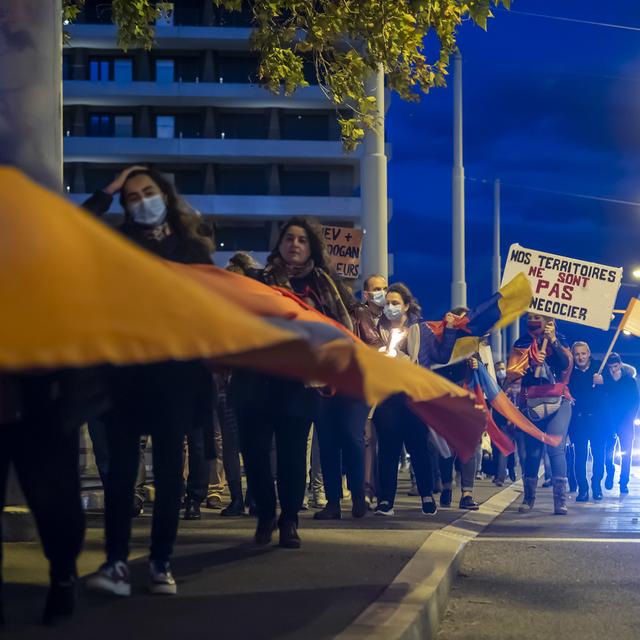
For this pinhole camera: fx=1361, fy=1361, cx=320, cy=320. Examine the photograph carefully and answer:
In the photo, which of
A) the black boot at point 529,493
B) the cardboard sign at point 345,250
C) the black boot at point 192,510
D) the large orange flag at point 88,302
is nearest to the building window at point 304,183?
the cardboard sign at point 345,250

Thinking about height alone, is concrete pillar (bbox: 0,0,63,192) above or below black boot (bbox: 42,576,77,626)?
above

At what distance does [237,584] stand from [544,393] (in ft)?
23.0

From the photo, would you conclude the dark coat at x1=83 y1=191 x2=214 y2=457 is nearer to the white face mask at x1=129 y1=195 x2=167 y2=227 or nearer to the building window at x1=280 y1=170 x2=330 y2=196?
the white face mask at x1=129 y1=195 x2=167 y2=227

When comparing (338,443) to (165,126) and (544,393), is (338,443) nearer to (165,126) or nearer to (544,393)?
(544,393)

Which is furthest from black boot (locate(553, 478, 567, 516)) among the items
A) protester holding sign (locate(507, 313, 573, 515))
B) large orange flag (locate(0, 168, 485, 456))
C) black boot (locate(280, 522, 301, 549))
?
large orange flag (locate(0, 168, 485, 456))

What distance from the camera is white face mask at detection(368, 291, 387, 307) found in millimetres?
12366

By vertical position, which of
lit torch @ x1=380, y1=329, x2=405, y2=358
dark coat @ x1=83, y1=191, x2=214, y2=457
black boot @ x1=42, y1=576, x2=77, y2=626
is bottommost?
black boot @ x1=42, y1=576, x2=77, y2=626

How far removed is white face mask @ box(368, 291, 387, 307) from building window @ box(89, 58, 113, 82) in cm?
6158

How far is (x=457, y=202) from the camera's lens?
30.8 metres

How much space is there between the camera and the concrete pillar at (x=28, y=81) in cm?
821

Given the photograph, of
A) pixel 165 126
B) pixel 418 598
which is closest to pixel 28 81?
pixel 418 598

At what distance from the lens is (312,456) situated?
12.0 metres

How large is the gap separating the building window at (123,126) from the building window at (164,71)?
2858 mm

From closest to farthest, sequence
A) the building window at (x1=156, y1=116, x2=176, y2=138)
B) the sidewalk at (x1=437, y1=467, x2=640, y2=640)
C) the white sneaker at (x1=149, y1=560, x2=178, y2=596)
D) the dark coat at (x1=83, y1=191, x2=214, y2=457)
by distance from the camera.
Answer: the dark coat at (x1=83, y1=191, x2=214, y2=457)
the white sneaker at (x1=149, y1=560, x2=178, y2=596)
the sidewalk at (x1=437, y1=467, x2=640, y2=640)
the building window at (x1=156, y1=116, x2=176, y2=138)
